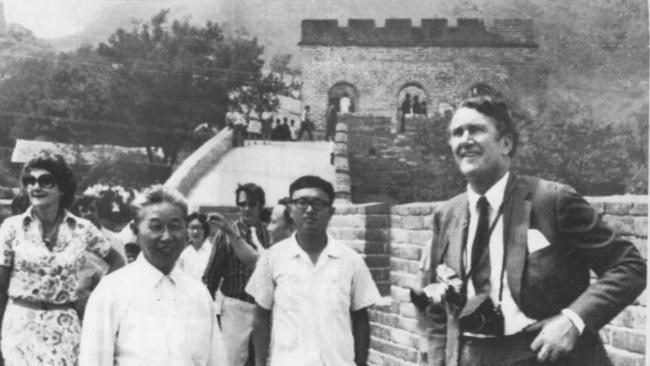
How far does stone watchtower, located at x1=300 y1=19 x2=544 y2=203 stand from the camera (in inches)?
532

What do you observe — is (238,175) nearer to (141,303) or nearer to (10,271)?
(10,271)

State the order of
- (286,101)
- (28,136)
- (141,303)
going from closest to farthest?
(141,303) < (28,136) < (286,101)

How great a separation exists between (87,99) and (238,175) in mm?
5504

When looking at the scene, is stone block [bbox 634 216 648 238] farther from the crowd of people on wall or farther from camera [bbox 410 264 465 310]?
camera [bbox 410 264 465 310]

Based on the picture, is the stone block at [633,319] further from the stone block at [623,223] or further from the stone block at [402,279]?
the stone block at [402,279]

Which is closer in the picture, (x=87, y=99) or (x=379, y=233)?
(x=379, y=233)

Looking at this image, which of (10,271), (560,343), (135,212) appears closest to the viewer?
(560,343)

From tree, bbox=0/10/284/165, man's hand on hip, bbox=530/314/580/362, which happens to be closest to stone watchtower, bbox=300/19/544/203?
tree, bbox=0/10/284/165

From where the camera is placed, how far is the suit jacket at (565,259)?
2.08m

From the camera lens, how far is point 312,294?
3.21 metres

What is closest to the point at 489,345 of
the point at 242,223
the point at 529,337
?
the point at 529,337

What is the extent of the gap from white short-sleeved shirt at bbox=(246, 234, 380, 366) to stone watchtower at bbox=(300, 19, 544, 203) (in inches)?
285

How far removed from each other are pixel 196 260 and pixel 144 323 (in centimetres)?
345

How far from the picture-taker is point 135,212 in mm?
2734
